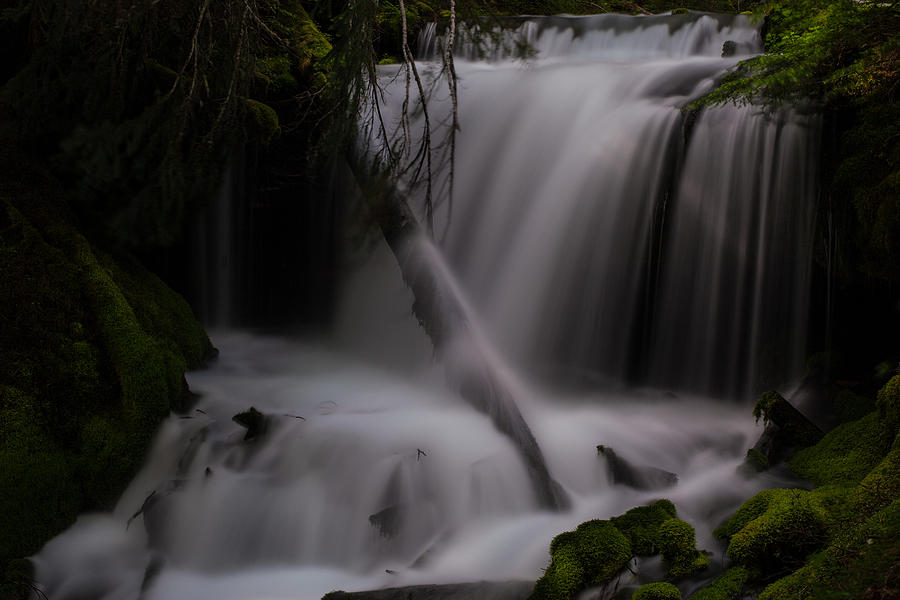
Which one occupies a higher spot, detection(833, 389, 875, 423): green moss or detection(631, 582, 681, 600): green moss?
detection(833, 389, 875, 423): green moss

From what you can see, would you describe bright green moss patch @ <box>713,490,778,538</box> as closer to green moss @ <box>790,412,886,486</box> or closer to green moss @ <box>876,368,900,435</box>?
green moss @ <box>790,412,886,486</box>

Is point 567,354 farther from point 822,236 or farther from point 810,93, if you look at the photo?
point 810,93

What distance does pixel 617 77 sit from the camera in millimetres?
7273

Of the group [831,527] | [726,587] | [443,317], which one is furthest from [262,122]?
[831,527]

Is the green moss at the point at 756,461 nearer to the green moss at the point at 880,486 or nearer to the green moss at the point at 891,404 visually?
the green moss at the point at 891,404

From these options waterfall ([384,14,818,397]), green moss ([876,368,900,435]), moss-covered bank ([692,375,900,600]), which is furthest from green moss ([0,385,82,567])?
green moss ([876,368,900,435])

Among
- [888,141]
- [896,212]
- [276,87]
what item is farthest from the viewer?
[276,87]

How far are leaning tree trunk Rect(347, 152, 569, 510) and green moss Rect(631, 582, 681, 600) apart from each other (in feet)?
4.72

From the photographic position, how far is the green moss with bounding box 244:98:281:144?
5.57 m

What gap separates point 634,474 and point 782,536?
1.36 m

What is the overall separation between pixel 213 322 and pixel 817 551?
585 cm

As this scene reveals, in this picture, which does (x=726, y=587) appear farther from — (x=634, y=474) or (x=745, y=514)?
(x=634, y=474)

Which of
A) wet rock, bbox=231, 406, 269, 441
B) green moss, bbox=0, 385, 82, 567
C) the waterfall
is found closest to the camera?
green moss, bbox=0, 385, 82, 567

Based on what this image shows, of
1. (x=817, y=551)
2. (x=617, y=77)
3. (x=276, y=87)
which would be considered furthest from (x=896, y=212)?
(x=276, y=87)
